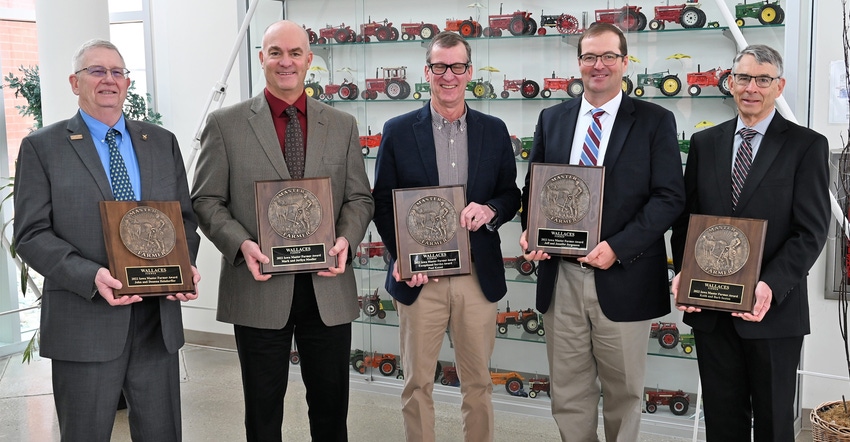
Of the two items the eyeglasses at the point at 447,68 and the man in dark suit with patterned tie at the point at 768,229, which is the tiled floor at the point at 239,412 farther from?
the eyeglasses at the point at 447,68

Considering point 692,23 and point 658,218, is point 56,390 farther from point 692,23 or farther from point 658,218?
point 692,23

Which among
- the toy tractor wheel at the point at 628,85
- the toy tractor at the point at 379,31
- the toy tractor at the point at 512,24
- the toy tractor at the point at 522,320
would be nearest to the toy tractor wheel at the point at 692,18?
the toy tractor wheel at the point at 628,85

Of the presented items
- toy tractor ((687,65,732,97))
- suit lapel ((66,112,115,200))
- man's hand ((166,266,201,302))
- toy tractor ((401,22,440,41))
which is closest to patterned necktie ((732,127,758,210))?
toy tractor ((687,65,732,97))

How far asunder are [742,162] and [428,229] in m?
1.20

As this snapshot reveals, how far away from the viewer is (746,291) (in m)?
2.72

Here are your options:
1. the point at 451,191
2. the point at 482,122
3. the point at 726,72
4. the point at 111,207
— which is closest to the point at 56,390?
the point at 111,207

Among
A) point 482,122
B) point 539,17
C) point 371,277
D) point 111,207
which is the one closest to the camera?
point 111,207

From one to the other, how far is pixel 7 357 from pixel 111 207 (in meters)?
4.28

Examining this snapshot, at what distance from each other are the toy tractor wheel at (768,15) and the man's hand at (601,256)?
183 cm

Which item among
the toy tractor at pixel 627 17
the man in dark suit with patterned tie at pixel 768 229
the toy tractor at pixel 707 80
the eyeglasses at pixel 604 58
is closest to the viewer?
the man in dark suit with patterned tie at pixel 768 229

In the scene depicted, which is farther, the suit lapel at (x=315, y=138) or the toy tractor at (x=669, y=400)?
the toy tractor at (x=669, y=400)

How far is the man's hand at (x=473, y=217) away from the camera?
309cm

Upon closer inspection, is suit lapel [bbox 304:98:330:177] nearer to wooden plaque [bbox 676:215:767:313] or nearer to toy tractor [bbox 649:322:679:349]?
wooden plaque [bbox 676:215:767:313]

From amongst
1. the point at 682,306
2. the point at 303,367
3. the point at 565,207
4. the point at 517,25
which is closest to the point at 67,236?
the point at 303,367
